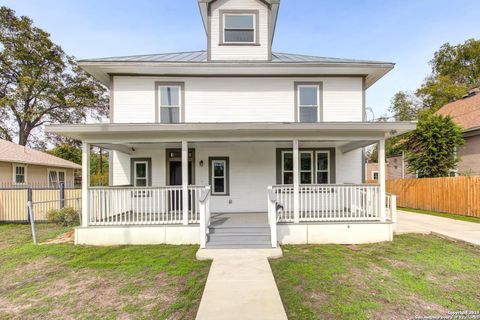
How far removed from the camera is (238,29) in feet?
32.8

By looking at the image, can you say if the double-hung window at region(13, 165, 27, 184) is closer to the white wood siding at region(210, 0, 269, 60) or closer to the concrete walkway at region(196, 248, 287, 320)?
the white wood siding at region(210, 0, 269, 60)

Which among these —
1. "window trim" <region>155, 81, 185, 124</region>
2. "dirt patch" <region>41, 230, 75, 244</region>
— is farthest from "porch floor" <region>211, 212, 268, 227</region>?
"dirt patch" <region>41, 230, 75, 244</region>

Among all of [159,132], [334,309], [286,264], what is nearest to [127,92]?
[159,132]

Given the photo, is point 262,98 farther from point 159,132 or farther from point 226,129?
point 159,132

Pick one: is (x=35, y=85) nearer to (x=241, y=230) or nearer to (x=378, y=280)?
(x=241, y=230)

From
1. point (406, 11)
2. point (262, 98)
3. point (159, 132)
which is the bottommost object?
point (159, 132)

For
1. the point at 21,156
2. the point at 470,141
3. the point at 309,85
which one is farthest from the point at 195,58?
the point at 470,141

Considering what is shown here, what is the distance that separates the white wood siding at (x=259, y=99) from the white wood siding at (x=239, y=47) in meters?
1.16

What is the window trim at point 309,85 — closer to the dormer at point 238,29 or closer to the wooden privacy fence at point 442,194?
the dormer at point 238,29

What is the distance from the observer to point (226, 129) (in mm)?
6801

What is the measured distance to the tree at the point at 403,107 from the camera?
2830 centimetres

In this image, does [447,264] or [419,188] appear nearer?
[447,264]

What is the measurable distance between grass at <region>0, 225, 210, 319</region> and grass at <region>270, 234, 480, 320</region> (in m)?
1.76

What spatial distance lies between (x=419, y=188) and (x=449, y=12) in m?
11.0
